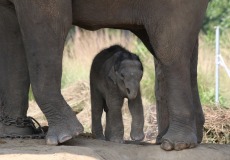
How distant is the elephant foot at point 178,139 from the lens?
25.8ft

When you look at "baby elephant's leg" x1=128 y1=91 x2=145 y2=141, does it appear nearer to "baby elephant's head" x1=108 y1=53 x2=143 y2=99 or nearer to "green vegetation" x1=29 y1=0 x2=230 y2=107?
"baby elephant's head" x1=108 y1=53 x2=143 y2=99

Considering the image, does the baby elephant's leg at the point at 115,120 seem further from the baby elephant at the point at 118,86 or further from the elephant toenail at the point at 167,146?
the elephant toenail at the point at 167,146

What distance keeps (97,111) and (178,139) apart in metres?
1.00

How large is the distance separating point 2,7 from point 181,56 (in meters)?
1.50

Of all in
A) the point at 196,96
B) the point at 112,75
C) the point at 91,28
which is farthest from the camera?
the point at 196,96

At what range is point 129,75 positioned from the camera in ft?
26.4

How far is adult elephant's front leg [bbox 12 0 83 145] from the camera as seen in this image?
7602 millimetres

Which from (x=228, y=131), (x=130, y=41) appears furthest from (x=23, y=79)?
(x=130, y=41)

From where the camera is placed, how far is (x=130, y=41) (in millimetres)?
16672

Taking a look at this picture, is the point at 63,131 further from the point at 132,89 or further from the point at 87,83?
the point at 87,83

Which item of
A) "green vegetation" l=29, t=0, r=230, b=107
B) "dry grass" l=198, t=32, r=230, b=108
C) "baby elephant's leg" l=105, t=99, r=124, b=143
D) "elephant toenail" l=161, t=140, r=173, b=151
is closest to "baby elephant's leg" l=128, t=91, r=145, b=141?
"baby elephant's leg" l=105, t=99, r=124, b=143

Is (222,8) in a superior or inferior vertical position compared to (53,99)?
superior

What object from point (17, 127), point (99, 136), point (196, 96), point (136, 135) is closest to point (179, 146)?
point (136, 135)

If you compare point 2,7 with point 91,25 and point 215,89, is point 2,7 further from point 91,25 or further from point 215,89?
point 215,89
